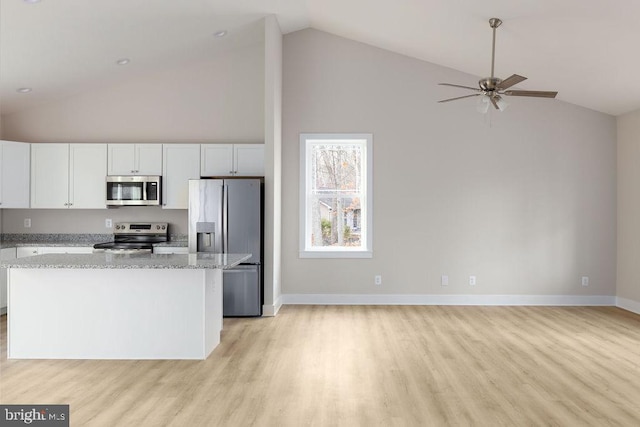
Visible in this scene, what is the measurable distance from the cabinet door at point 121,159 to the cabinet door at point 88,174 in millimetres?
76

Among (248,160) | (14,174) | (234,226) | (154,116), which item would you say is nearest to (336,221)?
(248,160)

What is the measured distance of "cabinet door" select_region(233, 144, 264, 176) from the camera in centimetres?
695

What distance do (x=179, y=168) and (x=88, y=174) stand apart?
1.17 metres

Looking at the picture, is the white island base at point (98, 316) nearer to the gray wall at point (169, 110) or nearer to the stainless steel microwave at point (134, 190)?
the stainless steel microwave at point (134, 190)

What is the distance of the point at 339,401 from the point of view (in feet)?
11.9

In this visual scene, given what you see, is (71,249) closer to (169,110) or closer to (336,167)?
(169,110)

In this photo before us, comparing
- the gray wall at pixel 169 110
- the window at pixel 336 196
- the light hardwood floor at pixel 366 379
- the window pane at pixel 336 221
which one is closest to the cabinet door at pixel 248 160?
the gray wall at pixel 169 110

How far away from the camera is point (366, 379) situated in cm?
410

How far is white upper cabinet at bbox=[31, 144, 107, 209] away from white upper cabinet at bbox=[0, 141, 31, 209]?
0.27ft

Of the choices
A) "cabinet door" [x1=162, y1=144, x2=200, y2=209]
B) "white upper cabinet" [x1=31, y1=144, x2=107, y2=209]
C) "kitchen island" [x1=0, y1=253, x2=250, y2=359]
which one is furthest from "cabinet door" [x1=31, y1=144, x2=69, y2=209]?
"kitchen island" [x1=0, y1=253, x2=250, y2=359]

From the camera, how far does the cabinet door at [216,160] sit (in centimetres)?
695

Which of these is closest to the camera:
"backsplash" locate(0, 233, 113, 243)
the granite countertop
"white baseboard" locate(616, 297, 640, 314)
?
the granite countertop

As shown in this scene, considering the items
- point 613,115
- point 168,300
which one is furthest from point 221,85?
point 613,115

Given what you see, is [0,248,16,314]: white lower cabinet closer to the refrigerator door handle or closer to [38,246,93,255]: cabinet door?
[38,246,93,255]: cabinet door
